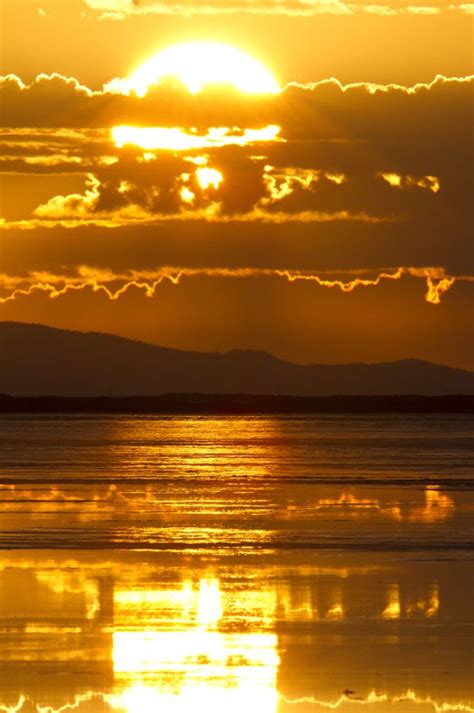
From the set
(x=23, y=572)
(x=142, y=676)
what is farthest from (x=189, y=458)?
(x=142, y=676)

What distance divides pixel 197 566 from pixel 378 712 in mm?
11667

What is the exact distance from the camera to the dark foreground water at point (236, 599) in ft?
56.0

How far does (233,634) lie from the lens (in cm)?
2031

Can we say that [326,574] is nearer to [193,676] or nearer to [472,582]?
[472,582]

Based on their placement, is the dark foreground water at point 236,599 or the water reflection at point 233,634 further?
the dark foreground water at point 236,599

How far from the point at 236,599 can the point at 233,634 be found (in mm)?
3125

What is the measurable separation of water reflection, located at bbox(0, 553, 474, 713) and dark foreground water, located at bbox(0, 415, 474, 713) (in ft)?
0.12

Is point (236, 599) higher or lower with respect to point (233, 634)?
higher

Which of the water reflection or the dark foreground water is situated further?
the dark foreground water

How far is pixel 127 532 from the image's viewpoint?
33.5 metres

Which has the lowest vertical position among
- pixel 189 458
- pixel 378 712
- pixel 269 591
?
pixel 378 712

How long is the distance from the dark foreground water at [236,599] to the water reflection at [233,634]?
0.12 ft

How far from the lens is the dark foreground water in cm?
1706

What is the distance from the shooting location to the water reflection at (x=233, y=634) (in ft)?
55.0
